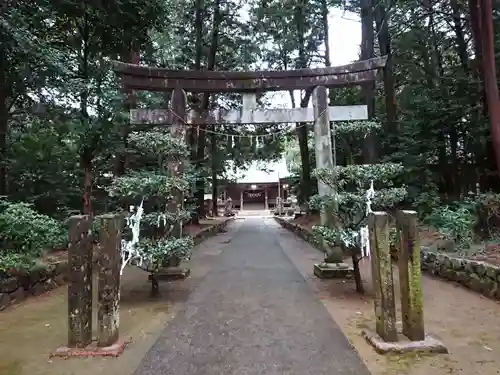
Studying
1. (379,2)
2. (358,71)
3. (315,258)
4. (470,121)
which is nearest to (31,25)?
(358,71)

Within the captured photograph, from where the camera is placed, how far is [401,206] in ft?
38.8

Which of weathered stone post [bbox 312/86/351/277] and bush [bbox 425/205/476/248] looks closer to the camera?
bush [bbox 425/205/476/248]

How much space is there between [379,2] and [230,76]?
6.57m

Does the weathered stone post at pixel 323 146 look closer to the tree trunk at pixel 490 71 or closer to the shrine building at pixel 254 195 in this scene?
the tree trunk at pixel 490 71

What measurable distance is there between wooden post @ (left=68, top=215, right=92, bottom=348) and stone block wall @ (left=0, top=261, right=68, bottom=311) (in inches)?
87.7

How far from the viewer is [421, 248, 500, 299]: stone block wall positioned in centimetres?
569

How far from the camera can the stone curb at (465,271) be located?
224 inches

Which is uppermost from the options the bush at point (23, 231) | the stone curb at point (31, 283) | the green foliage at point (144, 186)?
the green foliage at point (144, 186)

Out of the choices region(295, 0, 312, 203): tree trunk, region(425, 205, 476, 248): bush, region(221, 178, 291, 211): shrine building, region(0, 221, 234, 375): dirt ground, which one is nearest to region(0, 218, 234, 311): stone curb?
region(0, 221, 234, 375): dirt ground

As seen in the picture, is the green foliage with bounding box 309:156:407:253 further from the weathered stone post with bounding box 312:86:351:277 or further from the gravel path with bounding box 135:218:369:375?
the weathered stone post with bounding box 312:86:351:277

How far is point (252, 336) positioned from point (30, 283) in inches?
154

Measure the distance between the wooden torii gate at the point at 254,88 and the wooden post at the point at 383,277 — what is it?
164 inches

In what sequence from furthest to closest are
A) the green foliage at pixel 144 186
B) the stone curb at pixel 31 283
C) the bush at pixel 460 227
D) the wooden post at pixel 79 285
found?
the bush at pixel 460 227, the green foliage at pixel 144 186, the stone curb at pixel 31 283, the wooden post at pixel 79 285

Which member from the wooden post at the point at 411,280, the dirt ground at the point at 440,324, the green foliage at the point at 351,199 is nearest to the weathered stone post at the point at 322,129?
the green foliage at the point at 351,199
